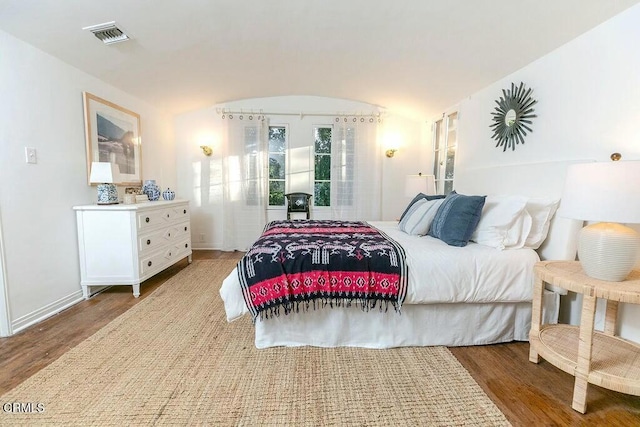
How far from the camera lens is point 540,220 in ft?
6.98

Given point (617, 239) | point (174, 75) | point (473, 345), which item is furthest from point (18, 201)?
point (617, 239)

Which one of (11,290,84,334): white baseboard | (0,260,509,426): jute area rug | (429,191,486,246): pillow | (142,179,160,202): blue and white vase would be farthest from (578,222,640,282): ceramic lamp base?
(142,179,160,202): blue and white vase

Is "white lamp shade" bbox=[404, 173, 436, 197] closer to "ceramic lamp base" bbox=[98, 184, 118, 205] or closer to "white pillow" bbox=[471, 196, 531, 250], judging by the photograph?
"white pillow" bbox=[471, 196, 531, 250]

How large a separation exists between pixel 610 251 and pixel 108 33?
3521 millimetres

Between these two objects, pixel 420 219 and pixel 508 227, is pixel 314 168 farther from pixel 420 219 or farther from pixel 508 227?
pixel 508 227

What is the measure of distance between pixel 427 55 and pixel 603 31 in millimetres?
1234

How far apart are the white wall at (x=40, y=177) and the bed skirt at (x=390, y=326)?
185 centimetres

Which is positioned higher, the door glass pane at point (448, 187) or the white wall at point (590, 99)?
the white wall at point (590, 99)

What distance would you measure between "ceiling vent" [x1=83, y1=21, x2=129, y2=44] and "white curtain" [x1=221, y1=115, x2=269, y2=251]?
7.19 ft

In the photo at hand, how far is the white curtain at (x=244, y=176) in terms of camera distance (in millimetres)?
4602

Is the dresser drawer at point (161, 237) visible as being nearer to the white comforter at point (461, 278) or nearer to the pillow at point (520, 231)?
the white comforter at point (461, 278)

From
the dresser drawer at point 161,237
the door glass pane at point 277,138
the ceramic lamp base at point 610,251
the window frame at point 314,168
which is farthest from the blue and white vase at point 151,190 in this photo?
the ceramic lamp base at point 610,251

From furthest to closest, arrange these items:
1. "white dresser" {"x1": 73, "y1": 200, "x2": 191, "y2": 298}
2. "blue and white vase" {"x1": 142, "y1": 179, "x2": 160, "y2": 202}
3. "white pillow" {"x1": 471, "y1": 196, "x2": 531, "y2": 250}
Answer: "blue and white vase" {"x1": 142, "y1": 179, "x2": 160, "y2": 202}, "white dresser" {"x1": 73, "y1": 200, "x2": 191, "y2": 298}, "white pillow" {"x1": 471, "y1": 196, "x2": 531, "y2": 250}

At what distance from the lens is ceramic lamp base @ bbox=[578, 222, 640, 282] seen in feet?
4.67
